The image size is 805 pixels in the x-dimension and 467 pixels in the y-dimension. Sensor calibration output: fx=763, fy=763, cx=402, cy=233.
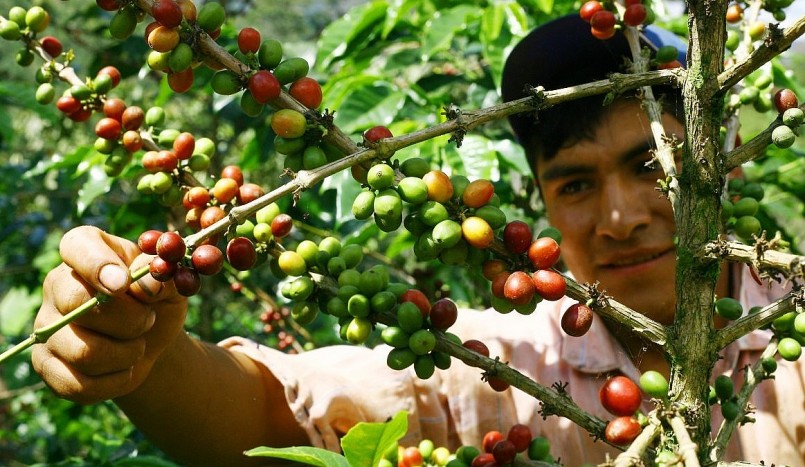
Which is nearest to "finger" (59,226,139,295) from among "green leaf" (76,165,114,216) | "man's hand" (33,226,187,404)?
"man's hand" (33,226,187,404)

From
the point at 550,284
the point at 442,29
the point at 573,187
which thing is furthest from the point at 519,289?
the point at 442,29

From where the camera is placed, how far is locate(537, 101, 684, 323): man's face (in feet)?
6.89

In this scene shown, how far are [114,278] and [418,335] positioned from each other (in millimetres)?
511

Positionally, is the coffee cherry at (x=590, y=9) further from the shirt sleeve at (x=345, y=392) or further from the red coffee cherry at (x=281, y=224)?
the shirt sleeve at (x=345, y=392)

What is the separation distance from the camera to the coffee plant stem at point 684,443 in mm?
920

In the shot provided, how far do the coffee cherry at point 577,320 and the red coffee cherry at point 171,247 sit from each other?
609 mm

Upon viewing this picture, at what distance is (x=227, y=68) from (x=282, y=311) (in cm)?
201

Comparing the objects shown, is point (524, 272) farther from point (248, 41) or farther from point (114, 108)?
point (114, 108)

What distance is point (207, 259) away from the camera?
1.18 metres

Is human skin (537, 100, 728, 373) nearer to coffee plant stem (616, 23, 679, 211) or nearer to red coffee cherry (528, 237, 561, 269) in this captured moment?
coffee plant stem (616, 23, 679, 211)

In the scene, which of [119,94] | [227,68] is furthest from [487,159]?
[119,94]

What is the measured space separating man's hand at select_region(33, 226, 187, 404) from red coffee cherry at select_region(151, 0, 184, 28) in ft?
1.33

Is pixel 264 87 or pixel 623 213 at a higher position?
pixel 623 213

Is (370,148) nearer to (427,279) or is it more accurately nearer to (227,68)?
(227,68)
